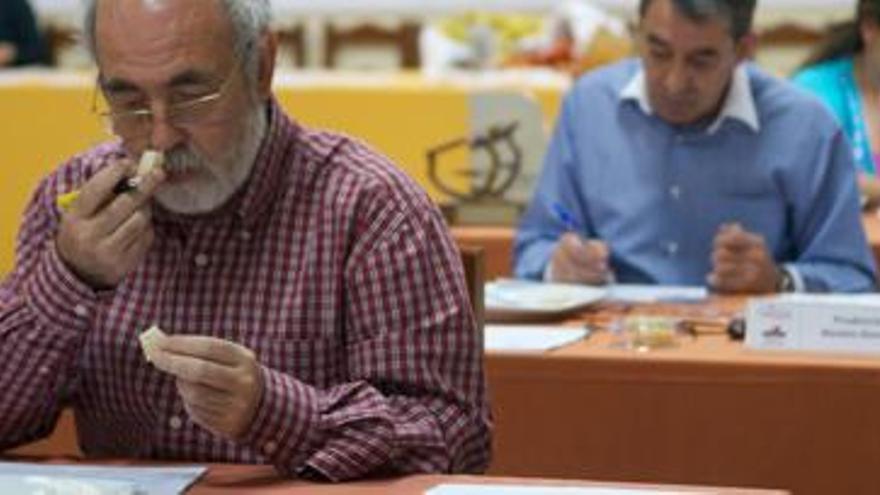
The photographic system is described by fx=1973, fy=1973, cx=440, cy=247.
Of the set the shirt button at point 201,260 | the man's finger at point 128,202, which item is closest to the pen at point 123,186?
the man's finger at point 128,202

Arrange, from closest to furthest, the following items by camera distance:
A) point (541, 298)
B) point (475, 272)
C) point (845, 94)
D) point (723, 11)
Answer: point (475, 272) < point (541, 298) < point (723, 11) < point (845, 94)

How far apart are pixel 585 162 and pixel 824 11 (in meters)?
5.04

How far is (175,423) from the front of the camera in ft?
7.36

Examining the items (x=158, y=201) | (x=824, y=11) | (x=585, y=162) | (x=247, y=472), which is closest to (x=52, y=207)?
(x=158, y=201)

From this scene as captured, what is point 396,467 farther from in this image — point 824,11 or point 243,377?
point 824,11

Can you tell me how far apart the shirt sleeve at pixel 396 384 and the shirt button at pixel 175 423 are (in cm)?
15

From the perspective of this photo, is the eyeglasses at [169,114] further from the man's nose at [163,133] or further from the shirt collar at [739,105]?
the shirt collar at [739,105]

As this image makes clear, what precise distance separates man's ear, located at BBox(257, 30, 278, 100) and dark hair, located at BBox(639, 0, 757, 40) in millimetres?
1385

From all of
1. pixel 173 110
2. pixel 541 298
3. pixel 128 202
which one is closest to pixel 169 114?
pixel 173 110

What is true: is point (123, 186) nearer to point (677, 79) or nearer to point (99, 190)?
point (99, 190)

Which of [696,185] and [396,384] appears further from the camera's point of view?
[696,185]

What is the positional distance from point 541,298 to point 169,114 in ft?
4.49

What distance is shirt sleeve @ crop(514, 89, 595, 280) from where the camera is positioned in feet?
12.5

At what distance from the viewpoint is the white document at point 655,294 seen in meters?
3.54
